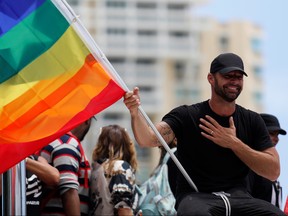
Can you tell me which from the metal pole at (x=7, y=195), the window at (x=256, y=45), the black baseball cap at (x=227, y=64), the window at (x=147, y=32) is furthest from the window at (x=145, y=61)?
the black baseball cap at (x=227, y=64)

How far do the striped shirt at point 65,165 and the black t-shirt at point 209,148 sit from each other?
118 centimetres

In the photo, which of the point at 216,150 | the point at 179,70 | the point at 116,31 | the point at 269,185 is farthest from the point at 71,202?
the point at 179,70

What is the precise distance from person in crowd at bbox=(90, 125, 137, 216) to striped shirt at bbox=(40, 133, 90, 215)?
0.46 feet

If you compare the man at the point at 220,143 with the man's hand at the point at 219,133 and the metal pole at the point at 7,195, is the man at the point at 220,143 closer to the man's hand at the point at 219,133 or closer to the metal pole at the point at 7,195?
the man's hand at the point at 219,133

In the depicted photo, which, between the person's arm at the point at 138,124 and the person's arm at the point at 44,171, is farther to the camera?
the person's arm at the point at 44,171

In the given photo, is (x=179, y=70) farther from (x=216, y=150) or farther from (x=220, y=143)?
(x=220, y=143)

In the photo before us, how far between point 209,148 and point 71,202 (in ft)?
4.83

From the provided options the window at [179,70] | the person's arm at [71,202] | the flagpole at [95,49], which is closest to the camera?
the flagpole at [95,49]

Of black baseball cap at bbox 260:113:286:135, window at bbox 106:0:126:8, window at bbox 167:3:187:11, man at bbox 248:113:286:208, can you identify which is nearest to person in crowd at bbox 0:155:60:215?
man at bbox 248:113:286:208

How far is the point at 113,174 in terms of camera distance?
36.2ft

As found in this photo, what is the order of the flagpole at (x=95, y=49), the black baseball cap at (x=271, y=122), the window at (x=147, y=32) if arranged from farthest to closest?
the window at (x=147, y=32) < the black baseball cap at (x=271, y=122) < the flagpole at (x=95, y=49)

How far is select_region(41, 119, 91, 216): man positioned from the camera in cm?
1082

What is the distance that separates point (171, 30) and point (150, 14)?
8.76ft

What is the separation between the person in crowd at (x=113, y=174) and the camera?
11.0 meters
